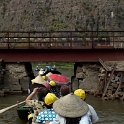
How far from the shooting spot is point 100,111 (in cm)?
1750

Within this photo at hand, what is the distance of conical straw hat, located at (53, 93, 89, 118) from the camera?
574 cm

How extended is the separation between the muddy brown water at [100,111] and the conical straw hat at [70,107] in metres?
8.87

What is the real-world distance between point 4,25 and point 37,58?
5835 centimetres

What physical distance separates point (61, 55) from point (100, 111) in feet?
23.9

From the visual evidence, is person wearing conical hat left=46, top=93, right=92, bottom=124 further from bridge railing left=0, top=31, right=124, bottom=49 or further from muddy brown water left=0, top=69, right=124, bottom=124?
bridge railing left=0, top=31, right=124, bottom=49

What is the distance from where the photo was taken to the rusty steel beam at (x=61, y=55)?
77.6 ft

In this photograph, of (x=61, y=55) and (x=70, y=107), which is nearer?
(x=70, y=107)

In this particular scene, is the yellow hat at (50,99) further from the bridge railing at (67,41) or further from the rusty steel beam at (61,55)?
the rusty steel beam at (61,55)

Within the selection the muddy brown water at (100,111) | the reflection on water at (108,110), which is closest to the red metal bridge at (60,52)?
the muddy brown water at (100,111)

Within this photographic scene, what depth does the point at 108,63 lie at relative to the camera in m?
23.3

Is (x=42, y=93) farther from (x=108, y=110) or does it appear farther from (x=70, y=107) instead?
(x=108, y=110)

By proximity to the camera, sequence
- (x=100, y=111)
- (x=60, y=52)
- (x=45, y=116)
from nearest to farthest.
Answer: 1. (x=45, y=116)
2. (x=100, y=111)
3. (x=60, y=52)

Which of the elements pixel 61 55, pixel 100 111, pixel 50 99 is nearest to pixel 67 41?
pixel 61 55

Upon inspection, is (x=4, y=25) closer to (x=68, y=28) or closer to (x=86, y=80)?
(x=68, y=28)
